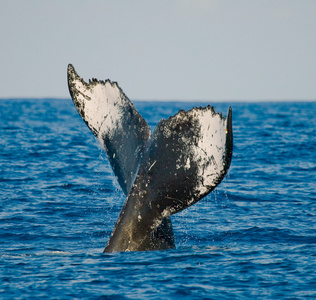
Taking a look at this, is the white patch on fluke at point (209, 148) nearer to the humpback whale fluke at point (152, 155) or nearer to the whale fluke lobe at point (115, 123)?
the humpback whale fluke at point (152, 155)

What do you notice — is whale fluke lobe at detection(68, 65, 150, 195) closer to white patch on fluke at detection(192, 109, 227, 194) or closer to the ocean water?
white patch on fluke at detection(192, 109, 227, 194)

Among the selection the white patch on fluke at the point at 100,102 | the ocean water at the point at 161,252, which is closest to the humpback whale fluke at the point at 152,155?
the white patch on fluke at the point at 100,102

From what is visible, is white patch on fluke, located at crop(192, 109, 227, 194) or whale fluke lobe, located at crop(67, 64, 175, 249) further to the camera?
whale fluke lobe, located at crop(67, 64, 175, 249)

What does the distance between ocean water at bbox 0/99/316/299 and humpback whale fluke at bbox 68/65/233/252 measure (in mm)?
502

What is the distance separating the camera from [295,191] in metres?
14.4

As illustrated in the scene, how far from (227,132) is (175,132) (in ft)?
2.07

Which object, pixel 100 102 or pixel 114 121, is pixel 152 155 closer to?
pixel 114 121

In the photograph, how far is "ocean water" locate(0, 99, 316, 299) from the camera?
690 centimetres

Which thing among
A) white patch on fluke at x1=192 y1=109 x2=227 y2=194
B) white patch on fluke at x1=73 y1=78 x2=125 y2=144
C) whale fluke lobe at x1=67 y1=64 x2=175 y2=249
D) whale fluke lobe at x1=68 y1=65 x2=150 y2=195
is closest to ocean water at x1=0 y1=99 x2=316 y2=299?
whale fluke lobe at x1=67 y1=64 x2=175 y2=249

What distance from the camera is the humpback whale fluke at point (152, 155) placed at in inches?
247

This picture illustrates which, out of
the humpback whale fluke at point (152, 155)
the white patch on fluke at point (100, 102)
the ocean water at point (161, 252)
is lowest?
the ocean water at point (161, 252)

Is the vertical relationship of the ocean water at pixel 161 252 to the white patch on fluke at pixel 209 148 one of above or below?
below

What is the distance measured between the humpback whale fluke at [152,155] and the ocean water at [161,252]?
1.65 feet

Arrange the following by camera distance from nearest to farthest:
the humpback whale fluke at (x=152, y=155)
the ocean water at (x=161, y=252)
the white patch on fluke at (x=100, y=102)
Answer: the humpback whale fluke at (x=152, y=155)
the white patch on fluke at (x=100, y=102)
the ocean water at (x=161, y=252)
